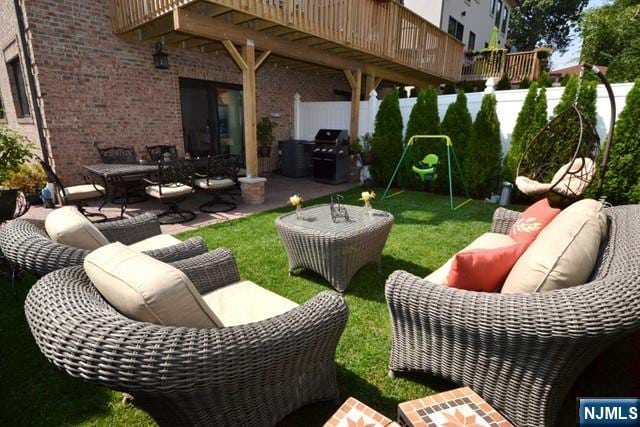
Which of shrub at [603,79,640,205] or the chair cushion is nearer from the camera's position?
shrub at [603,79,640,205]

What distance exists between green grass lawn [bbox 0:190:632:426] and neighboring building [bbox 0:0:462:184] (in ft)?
9.36

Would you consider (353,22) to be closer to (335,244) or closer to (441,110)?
(441,110)

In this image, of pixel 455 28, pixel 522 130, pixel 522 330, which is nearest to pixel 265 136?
pixel 522 130

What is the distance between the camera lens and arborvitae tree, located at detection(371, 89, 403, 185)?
704 cm

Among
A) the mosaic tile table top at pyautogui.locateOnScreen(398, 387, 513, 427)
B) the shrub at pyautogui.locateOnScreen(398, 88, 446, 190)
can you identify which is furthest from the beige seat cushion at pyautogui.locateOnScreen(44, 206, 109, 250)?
the shrub at pyautogui.locateOnScreen(398, 88, 446, 190)

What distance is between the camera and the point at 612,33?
10406mm

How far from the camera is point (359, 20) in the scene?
6293 mm

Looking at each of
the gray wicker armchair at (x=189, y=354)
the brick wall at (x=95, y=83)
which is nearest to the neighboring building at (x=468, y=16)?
the brick wall at (x=95, y=83)

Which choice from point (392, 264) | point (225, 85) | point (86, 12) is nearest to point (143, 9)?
point (86, 12)

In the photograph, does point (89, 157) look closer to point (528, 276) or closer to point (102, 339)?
point (102, 339)

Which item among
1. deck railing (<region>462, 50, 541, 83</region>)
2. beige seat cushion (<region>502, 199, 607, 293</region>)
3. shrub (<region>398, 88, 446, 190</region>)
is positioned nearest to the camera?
beige seat cushion (<region>502, 199, 607, 293</region>)

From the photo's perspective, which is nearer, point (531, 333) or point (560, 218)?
point (531, 333)

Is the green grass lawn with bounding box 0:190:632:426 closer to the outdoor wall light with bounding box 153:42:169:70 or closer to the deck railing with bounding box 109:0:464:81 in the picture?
the deck railing with bounding box 109:0:464:81

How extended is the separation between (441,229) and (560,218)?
271 cm
